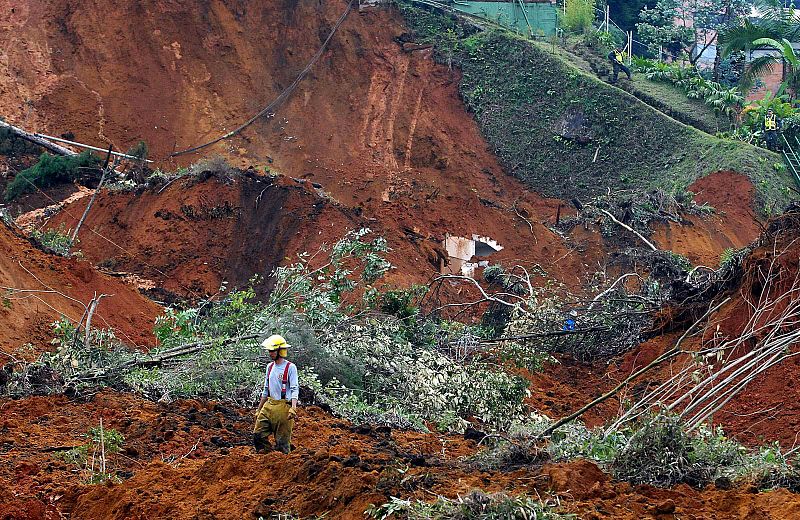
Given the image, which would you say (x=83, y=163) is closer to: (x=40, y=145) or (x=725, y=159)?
(x=40, y=145)

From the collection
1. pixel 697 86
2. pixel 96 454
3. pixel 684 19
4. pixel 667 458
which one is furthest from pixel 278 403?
pixel 684 19

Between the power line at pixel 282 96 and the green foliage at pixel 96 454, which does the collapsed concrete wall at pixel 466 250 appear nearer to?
the power line at pixel 282 96

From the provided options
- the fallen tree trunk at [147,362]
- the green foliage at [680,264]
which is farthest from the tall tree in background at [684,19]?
the fallen tree trunk at [147,362]

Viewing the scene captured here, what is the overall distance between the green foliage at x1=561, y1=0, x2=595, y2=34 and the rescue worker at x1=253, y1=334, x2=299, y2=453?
2830cm

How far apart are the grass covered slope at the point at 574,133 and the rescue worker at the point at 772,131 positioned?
3.93 ft

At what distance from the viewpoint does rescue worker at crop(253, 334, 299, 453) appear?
8.86 meters

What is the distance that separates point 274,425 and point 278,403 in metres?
0.19

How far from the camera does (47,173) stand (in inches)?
982

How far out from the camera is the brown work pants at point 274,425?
8867 mm

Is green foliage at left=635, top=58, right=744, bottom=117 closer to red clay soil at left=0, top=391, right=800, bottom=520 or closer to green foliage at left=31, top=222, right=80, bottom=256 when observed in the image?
green foliage at left=31, top=222, right=80, bottom=256

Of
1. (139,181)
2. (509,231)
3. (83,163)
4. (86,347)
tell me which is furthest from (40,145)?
(86,347)

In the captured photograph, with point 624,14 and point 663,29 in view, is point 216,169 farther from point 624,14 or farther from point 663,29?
point 624,14

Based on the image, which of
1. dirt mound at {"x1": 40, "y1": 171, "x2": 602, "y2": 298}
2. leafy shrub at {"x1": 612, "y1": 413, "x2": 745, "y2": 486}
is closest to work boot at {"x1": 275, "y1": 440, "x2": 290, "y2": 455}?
leafy shrub at {"x1": 612, "y1": 413, "x2": 745, "y2": 486}

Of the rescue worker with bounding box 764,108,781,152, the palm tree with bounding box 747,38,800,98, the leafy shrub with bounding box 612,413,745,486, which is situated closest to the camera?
the leafy shrub with bounding box 612,413,745,486
